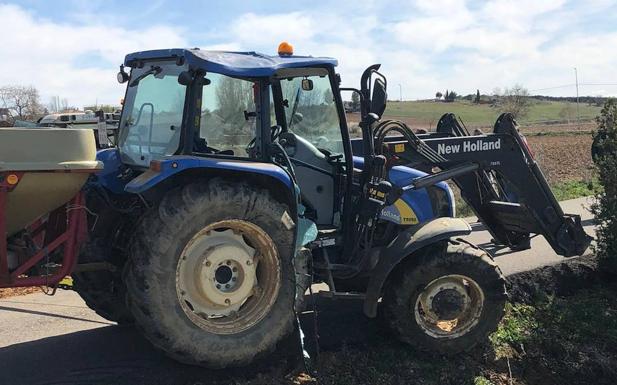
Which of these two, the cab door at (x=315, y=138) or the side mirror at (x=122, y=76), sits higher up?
the side mirror at (x=122, y=76)

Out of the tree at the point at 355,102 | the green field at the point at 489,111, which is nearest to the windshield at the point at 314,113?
the tree at the point at 355,102

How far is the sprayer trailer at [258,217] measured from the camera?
3.79 m

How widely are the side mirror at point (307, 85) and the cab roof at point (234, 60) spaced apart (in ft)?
0.65

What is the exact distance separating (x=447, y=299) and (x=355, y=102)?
1.74 metres

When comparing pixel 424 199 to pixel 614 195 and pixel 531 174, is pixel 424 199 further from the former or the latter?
pixel 614 195

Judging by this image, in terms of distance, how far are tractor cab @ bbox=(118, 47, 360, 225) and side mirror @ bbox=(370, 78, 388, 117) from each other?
299mm

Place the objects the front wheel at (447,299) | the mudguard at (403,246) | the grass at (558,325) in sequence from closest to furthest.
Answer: the mudguard at (403,246) < the front wheel at (447,299) < the grass at (558,325)

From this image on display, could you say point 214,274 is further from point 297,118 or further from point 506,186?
point 506,186

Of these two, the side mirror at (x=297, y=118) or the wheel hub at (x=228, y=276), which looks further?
the side mirror at (x=297, y=118)

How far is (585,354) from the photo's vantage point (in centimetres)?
491

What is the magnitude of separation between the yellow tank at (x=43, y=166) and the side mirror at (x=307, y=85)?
5.51 feet

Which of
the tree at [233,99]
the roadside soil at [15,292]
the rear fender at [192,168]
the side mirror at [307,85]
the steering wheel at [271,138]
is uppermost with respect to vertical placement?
the side mirror at [307,85]

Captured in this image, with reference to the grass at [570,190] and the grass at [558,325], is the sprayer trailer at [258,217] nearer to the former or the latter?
the grass at [558,325]

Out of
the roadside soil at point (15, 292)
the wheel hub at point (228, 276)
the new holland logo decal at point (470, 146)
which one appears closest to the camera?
the wheel hub at point (228, 276)
